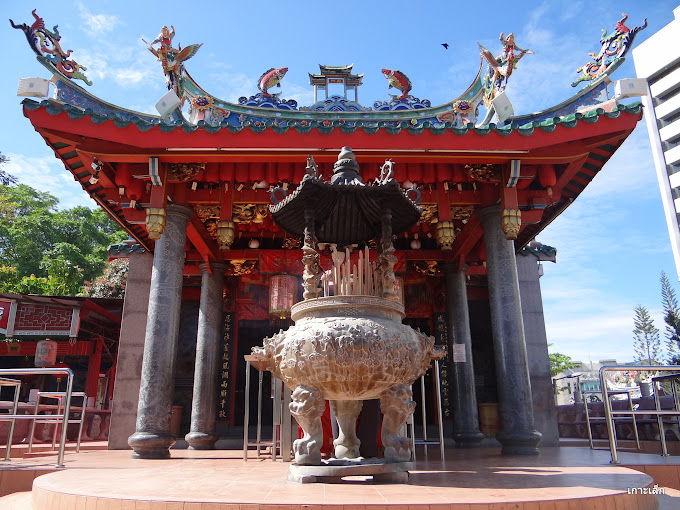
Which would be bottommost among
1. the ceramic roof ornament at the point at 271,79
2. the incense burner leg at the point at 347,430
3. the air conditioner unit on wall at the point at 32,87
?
the incense burner leg at the point at 347,430

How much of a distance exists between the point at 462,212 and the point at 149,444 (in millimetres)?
6731

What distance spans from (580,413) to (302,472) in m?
12.7

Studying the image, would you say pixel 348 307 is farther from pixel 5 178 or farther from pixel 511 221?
pixel 5 178

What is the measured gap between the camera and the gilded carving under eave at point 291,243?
36.8 ft

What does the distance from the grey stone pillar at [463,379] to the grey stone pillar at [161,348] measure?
18.0 ft

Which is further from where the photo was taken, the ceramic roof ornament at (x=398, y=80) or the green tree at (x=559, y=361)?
the green tree at (x=559, y=361)

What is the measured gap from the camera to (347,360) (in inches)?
165

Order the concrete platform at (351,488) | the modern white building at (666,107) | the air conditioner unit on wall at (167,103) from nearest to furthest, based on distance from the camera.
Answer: the concrete platform at (351,488) → the air conditioner unit on wall at (167,103) → the modern white building at (666,107)

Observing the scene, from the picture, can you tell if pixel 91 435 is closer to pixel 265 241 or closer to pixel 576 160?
pixel 265 241

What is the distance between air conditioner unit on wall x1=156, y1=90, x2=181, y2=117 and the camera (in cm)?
902

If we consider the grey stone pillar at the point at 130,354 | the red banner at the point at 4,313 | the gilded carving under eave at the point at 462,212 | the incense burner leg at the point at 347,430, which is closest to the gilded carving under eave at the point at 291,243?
the grey stone pillar at the point at 130,354

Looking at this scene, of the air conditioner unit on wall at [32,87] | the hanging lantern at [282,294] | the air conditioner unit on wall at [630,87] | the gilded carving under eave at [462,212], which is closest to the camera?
the air conditioner unit on wall at [32,87]

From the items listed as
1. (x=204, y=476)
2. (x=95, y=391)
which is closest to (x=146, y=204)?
(x=204, y=476)

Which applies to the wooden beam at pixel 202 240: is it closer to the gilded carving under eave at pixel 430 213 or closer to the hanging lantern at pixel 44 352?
the gilded carving under eave at pixel 430 213
